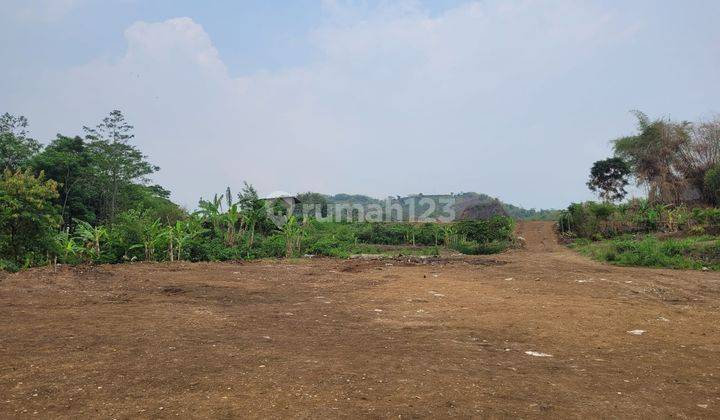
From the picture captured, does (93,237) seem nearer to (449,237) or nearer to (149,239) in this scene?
(149,239)

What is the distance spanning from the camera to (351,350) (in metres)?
4.25

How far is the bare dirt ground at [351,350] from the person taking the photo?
9.73 feet

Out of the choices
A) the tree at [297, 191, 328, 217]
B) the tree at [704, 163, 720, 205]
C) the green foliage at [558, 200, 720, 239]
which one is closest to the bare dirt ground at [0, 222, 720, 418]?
the green foliage at [558, 200, 720, 239]

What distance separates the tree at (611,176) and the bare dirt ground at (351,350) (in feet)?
72.3

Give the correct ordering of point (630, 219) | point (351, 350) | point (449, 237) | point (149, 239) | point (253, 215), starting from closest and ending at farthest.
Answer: point (351, 350), point (149, 239), point (253, 215), point (449, 237), point (630, 219)

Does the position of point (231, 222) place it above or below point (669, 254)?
above

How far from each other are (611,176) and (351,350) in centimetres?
2917

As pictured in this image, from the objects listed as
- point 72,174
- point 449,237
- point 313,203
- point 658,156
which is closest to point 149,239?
point 449,237

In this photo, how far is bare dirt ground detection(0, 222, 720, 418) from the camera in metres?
2.97

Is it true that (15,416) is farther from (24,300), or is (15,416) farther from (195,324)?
(24,300)

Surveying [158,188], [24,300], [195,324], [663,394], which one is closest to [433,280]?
[195,324]

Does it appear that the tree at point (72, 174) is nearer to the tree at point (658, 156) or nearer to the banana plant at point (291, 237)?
the banana plant at point (291, 237)

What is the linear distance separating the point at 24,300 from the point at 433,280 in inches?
278

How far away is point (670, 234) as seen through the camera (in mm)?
16453
